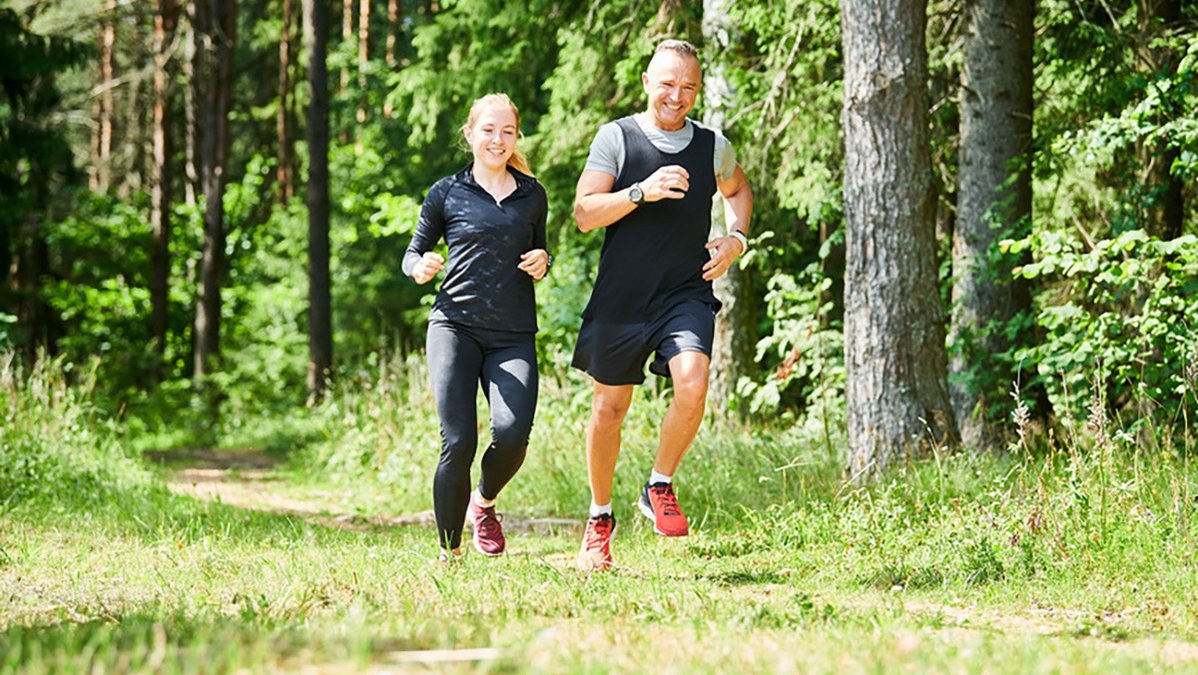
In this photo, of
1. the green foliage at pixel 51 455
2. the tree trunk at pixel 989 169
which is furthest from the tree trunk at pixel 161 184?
the tree trunk at pixel 989 169

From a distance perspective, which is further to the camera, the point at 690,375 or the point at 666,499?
the point at 666,499

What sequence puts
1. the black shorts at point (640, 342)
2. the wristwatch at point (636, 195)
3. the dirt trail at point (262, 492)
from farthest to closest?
the dirt trail at point (262, 492) → the black shorts at point (640, 342) → the wristwatch at point (636, 195)

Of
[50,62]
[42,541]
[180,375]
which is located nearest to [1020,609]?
[42,541]

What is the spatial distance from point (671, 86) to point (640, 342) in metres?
1.16

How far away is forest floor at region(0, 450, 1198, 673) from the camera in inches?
117

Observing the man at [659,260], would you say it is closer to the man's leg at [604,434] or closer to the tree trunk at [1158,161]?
the man's leg at [604,434]

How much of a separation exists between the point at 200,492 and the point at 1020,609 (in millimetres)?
8512

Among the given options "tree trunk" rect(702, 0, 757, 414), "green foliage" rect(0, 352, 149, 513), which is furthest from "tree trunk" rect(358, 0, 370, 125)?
"tree trunk" rect(702, 0, 757, 414)

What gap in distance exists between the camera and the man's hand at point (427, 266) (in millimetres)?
5594

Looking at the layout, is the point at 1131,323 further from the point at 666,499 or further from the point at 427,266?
the point at 427,266

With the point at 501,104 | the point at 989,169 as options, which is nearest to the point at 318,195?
the point at 989,169

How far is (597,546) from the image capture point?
5.66 meters

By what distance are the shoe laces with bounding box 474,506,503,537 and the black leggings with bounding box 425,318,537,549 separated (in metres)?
0.09

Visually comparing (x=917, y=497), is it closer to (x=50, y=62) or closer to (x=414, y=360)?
(x=414, y=360)
